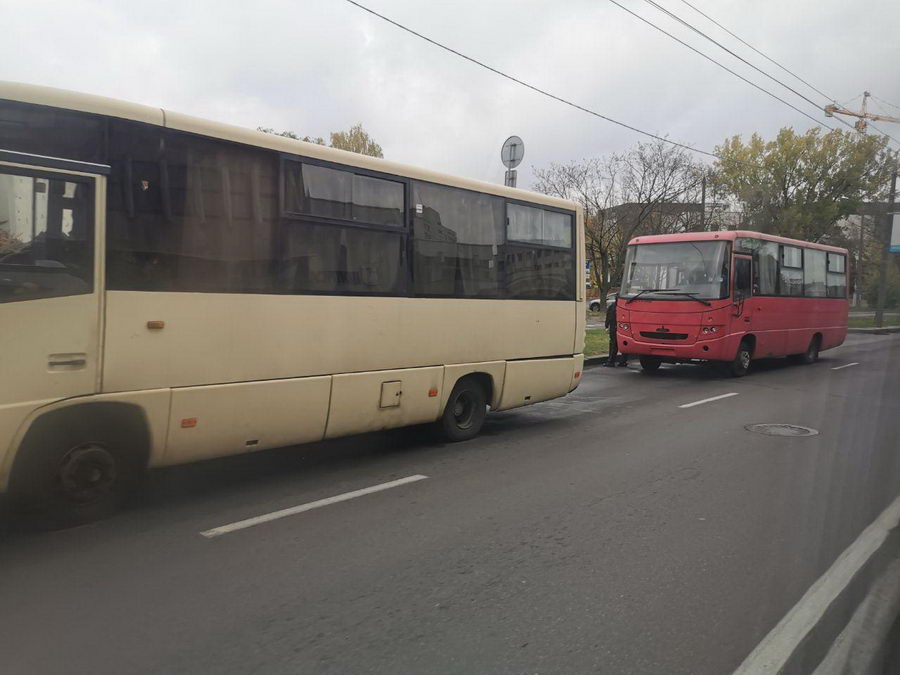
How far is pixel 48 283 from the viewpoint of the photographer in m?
4.16

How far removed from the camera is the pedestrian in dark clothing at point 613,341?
1491 centimetres

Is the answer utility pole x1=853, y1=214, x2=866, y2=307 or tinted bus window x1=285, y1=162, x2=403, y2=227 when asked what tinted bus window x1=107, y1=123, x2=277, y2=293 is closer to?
tinted bus window x1=285, y1=162, x2=403, y2=227

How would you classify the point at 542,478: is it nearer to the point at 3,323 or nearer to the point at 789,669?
the point at 789,669

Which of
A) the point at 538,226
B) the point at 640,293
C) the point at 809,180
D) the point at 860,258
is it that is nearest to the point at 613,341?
the point at 640,293

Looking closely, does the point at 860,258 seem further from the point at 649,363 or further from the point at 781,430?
the point at 781,430

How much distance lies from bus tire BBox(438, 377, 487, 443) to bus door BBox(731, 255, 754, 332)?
779 cm

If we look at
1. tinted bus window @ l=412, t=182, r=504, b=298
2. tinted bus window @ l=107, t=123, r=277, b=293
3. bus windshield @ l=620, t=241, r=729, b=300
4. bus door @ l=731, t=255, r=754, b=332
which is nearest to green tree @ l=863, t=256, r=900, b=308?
bus door @ l=731, t=255, r=754, b=332

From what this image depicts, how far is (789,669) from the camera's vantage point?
2943mm

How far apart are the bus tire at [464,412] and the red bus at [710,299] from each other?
23.0ft

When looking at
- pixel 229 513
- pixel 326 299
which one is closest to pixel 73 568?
pixel 229 513

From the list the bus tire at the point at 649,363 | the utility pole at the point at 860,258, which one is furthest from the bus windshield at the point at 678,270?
the utility pole at the point at 860,258

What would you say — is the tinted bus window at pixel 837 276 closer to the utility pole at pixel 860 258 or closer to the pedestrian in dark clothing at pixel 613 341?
the pedestrian in dark clothing at pixel 613 341

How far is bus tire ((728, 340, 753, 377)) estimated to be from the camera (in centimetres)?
1367

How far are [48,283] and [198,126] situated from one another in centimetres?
163
